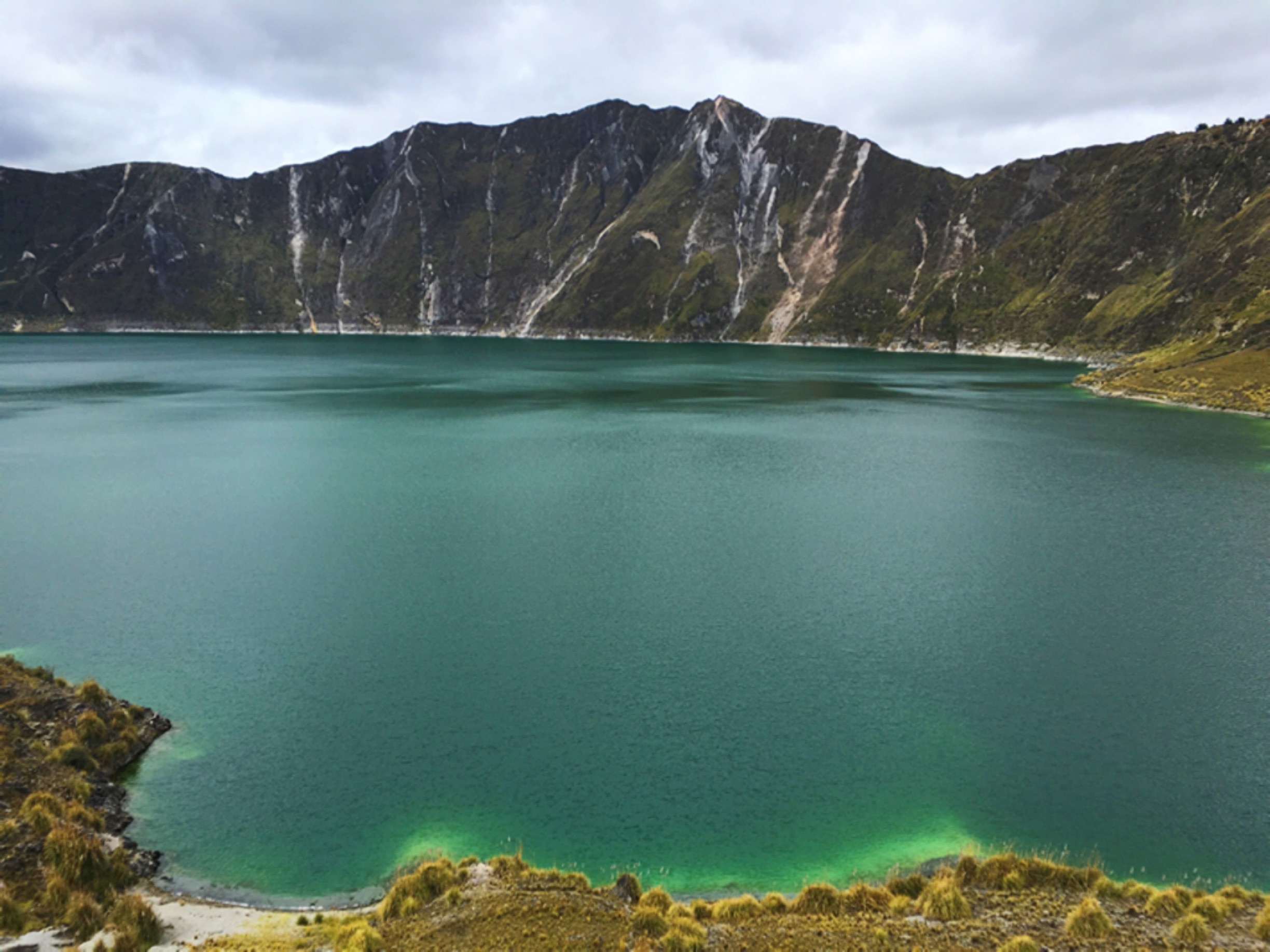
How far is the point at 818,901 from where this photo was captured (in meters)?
15.3

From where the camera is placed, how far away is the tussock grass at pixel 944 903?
1459 centimetres

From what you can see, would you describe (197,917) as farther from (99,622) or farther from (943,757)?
(99,622)

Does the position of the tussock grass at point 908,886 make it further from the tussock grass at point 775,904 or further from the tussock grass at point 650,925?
the tussock grass at point 650,925

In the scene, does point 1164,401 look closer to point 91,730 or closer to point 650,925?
point 650,925

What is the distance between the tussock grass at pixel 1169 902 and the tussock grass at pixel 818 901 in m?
5.84

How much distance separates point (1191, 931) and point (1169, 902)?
1109 mm

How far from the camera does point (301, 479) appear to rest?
58.0 m

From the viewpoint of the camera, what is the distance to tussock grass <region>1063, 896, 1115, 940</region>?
13.7m

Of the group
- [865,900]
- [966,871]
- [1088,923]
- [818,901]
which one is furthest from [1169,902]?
[818,901]

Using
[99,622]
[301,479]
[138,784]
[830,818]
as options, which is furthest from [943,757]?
[301,479]

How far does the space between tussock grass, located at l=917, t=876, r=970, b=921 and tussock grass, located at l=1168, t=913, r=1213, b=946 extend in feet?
11.4

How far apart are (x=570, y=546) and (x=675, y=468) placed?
21882 millimetres

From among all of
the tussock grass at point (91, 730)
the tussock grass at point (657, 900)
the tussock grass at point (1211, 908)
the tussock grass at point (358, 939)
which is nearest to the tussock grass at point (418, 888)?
the tussock grass at point (358, 939)

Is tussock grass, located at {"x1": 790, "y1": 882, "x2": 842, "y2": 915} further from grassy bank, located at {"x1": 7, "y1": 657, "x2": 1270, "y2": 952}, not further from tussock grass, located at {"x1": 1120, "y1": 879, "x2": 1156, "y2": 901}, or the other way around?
tussock grass, located at {"x1": 1120, "y1": 879, "x2": 1156, "y2": 901}
